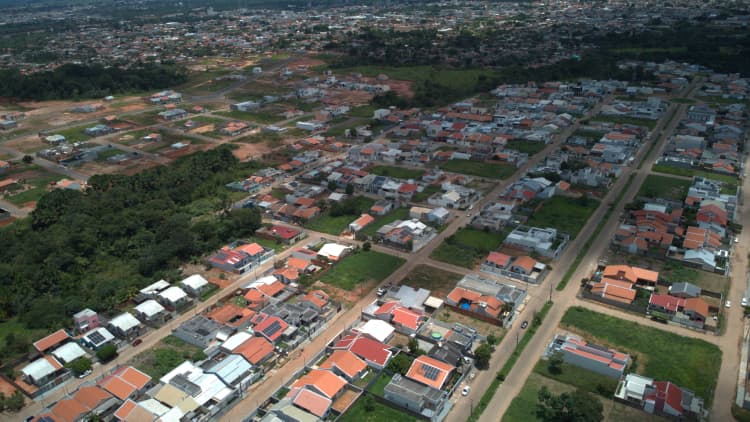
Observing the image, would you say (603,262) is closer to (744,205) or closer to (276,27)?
(744,205)

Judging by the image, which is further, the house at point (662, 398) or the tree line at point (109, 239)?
the tree line at point (109, 239)

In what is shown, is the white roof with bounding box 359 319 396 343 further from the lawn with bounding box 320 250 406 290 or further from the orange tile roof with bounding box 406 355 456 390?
the lawn with bounding box 320 250 406 290

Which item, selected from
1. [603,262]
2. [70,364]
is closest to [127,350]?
[70,364]

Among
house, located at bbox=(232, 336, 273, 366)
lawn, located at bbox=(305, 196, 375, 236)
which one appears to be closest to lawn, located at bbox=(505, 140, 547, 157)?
lawn, located at bbox=(305, 196, 375, 236)

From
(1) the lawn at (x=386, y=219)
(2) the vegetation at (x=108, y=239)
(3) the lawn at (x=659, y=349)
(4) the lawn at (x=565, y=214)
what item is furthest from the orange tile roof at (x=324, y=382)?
(4) the lawn at (x=565, y=214)

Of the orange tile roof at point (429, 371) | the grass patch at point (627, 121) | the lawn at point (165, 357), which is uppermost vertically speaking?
the grass patch at point (627, 121)

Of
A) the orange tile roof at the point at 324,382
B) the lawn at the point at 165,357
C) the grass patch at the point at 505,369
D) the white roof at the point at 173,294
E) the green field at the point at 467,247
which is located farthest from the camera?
the green field at the point at 467,247

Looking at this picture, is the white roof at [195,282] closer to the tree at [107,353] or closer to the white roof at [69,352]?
the tree at [107,353]
